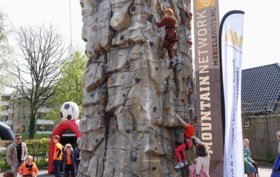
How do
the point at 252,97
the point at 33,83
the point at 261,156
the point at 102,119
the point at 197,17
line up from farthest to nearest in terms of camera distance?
the point at 33,83
the point at 252,97
the point at 261,156
the point at 197,17
the point at 102,119

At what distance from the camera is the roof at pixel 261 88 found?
1425 centimetres

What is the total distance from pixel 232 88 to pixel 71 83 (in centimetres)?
1806

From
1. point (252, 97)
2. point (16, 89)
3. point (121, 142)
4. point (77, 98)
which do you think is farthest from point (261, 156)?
point (16, 89)

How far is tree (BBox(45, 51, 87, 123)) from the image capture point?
70.7 feet

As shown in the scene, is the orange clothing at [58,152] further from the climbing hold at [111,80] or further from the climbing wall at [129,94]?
the climbing hold at [111,80]

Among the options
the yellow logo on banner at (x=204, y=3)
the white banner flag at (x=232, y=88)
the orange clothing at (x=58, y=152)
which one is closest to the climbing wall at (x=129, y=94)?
the yellow logo on banner at (x=204, y=3)

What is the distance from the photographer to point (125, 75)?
7.10 m

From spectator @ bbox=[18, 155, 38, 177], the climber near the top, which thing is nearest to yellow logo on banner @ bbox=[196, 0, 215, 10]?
the climber near the top

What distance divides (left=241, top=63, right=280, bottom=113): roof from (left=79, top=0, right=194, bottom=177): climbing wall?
8.11 m

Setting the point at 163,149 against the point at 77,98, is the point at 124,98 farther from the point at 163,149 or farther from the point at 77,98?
the point at 77,98

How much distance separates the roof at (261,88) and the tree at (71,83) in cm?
1285

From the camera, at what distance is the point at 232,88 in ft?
18.4

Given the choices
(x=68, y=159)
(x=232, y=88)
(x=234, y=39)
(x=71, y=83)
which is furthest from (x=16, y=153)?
(x=71, y=83)

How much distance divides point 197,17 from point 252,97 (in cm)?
950
